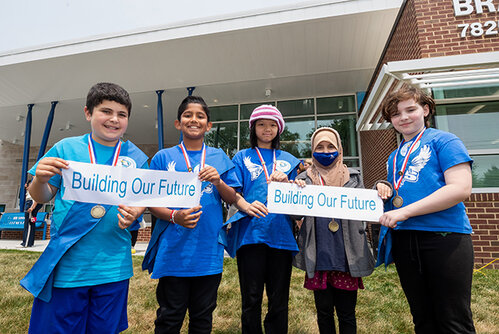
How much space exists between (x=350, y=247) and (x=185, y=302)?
3.82ft

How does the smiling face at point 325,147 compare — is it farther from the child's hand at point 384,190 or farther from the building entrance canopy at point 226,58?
the building entrance canopy at point 226,58

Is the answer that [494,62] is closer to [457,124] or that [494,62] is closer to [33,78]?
[457,124]

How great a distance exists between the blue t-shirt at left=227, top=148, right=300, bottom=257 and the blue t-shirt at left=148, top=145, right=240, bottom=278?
15 cm

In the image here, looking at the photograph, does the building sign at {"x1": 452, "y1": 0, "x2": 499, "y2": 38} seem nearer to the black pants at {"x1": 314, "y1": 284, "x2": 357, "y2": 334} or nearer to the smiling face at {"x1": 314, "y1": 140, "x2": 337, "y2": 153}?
the smiling face at {"x1": 314, "y1": 140, "x2": 337, "y2": 153}

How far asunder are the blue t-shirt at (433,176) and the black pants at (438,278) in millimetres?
56

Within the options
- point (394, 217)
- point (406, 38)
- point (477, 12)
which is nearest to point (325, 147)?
point (394, 217)

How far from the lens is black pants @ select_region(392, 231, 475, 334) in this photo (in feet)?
4.54

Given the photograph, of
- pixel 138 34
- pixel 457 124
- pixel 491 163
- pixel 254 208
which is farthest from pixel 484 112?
pixel 138 34

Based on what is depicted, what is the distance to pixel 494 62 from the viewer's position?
3.71 metres

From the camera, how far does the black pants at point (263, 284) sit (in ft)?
5.96

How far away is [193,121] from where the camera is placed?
6.10ft

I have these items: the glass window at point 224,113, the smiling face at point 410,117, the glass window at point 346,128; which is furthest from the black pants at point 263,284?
the glass window at point 224,113

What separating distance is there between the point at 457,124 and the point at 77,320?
6003 mm

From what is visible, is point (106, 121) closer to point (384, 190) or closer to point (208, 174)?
point (208, 174)
